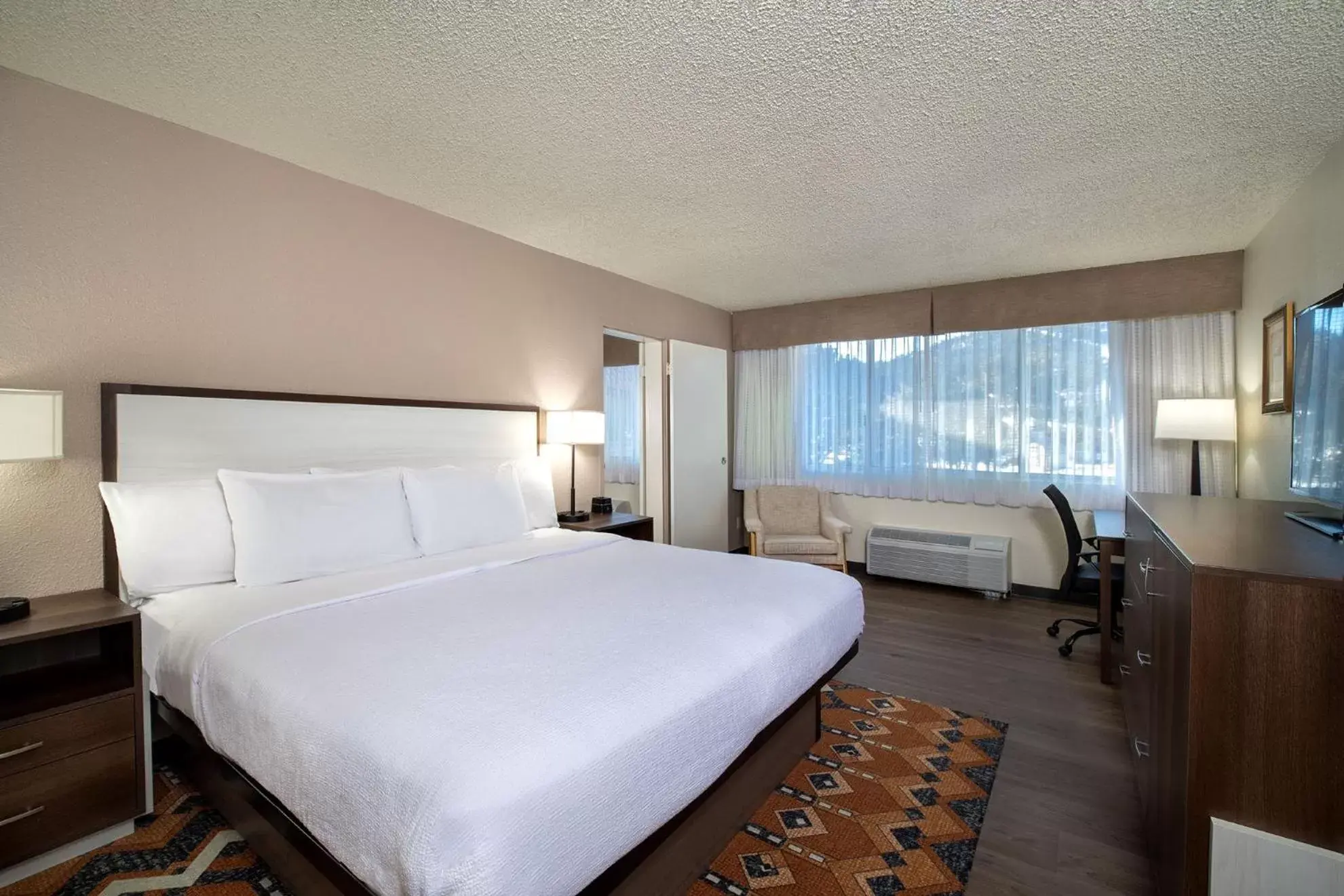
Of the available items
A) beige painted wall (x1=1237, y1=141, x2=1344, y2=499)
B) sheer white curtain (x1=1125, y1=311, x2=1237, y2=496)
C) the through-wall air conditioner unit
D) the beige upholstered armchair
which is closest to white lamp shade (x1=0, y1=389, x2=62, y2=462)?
the beige upholstered armchair

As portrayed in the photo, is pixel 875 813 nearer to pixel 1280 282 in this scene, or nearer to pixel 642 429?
pixel 1280 282

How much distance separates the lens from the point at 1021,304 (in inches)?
181

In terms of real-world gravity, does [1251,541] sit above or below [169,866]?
above

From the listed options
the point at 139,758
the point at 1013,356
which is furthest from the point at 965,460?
the point at 139,758

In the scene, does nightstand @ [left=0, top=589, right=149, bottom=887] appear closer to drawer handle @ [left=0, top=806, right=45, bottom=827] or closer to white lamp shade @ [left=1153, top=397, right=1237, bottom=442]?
drawer handle @ [left=0, top=806, right=45, bottom=827]

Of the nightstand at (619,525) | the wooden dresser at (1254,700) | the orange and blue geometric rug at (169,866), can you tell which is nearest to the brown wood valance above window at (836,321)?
the nightstand at (619,525)

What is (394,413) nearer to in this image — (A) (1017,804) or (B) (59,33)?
(B) (59,33)

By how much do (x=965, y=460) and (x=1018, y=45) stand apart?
3629 millimetres

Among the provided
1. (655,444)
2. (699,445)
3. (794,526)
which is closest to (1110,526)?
(794,526)

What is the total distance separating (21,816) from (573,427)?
277 cm

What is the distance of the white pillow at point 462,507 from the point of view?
2822 mm

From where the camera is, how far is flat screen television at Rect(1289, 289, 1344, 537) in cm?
183

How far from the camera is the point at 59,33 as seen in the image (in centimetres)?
187

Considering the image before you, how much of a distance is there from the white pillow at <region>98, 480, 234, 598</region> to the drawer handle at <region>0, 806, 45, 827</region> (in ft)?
2.17
